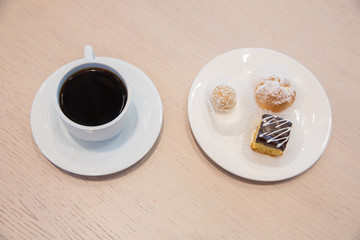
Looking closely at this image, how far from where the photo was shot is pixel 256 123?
926mm

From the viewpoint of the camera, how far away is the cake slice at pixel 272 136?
0.85m

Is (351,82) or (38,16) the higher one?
(351,82)

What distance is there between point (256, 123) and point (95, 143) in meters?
0.51

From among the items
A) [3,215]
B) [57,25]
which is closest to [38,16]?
[57,25]

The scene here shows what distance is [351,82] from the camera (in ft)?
3.38

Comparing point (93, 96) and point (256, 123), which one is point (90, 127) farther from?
point (256, 123)

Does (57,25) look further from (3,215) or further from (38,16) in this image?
(3,215)

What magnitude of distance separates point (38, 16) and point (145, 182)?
0.71 m

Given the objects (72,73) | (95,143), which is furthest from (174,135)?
(72,73)

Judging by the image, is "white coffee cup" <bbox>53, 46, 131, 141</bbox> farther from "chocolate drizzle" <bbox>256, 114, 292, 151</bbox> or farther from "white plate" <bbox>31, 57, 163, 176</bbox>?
"chocolate drizzle" <bbox>256, 114, 292, 151</bbox>

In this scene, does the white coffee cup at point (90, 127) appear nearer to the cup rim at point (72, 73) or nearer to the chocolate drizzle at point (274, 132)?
the cup rim at point (72, 73)

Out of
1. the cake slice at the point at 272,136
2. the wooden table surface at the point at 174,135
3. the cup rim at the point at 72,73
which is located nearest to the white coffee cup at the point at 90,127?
the cup rim at the point at 72,73

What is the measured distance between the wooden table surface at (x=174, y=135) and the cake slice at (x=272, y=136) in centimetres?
11

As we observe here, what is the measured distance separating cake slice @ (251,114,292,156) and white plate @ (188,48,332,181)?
2cm
